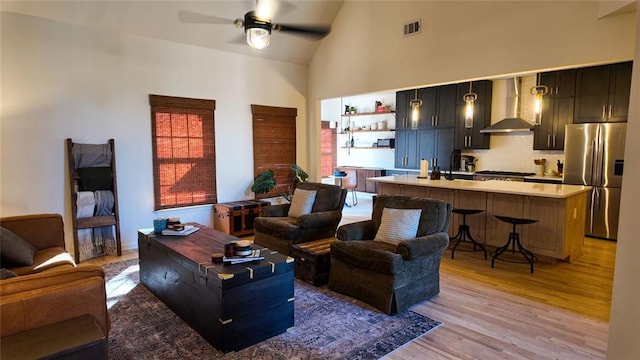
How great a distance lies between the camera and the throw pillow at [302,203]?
4761 mm

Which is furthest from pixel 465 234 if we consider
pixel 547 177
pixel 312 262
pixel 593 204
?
pixel 312 262

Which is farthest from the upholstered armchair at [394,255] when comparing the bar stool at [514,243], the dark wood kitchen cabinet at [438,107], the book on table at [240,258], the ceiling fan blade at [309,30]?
the dark wood kitchen cabinet at [438,107]

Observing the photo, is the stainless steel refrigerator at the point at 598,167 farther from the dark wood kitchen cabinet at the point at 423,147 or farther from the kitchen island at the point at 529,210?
the dark wood kitchen cabinet at the point at 423,147

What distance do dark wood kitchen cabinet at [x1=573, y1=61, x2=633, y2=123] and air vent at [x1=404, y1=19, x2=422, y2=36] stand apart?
2.89 m

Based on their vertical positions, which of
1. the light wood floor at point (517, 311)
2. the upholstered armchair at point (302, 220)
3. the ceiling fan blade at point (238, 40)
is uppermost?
the ceiling fan blade at point (238, 40)

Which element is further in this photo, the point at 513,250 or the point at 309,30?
the point at 513,250

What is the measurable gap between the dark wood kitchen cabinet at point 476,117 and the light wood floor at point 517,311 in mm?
3207

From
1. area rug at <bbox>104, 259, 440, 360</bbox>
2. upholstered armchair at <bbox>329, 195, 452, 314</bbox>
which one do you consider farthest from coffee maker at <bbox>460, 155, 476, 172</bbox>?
area rug at <bbox>104, 259, 440, 360</bbox>

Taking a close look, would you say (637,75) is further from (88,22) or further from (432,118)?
(432,118)

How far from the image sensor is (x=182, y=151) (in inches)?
219

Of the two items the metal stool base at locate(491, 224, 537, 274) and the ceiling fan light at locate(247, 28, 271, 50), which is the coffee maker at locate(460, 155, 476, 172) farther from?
the ceiling fan light at locate(247, 28, 271, 50)

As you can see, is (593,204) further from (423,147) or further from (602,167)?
(423,147)

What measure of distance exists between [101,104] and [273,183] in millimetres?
2690

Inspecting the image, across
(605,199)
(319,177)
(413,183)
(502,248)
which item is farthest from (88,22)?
(605,199)
